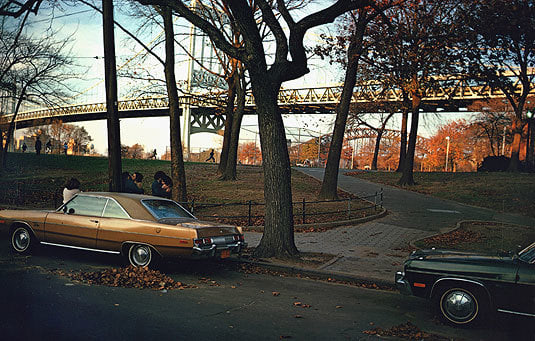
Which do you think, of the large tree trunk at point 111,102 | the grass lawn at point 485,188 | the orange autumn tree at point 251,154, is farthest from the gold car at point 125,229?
the orange autumn tree at point 251,154

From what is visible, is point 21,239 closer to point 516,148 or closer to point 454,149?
point 516,148

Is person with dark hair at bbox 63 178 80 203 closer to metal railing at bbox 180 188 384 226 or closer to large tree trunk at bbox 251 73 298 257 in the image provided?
metal railing at bbox 180 188 384 226

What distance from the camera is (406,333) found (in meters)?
5.64

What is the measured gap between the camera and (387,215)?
1933 cm

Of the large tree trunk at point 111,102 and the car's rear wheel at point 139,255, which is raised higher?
the large tree trunk at point 111,102

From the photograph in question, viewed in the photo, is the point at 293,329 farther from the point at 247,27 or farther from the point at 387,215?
the point at 387,215

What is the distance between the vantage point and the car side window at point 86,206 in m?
9.04

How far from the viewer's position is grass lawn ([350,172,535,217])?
23023 millimetres

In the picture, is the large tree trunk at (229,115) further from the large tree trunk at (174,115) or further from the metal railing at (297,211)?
A: the metal railing at (297,211)

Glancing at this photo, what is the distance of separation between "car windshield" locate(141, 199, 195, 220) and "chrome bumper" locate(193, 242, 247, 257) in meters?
1.16

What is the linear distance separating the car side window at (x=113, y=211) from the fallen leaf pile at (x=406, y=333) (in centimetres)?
500

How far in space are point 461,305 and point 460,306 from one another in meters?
0.02

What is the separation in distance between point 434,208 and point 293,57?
14.0 m

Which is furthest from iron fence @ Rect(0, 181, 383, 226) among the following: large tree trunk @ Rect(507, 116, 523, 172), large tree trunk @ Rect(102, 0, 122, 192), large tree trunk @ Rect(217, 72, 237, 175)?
large tree trunk @ Rect(507, 116, 523, 172)
